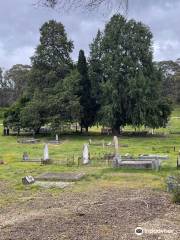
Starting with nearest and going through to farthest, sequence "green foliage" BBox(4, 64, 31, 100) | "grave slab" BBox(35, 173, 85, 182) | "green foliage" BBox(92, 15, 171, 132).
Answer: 1. "grave slab" BBox(35, 173, 85, 182)
2. "green foliage" BBox(92, 15, 171, 132)
3. "green foliage" BBox(4, 64, 31, 100)

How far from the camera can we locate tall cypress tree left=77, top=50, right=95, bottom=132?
53250 mm

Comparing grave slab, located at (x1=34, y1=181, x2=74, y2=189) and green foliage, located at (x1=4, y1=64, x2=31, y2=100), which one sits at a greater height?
green foliage, located at (x1=4, y1=64, x2=31, y2=100)

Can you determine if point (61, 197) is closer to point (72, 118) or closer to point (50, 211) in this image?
point (50, 211)

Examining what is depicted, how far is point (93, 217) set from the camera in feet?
40.7

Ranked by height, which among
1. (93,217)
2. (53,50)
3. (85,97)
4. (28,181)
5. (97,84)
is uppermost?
(53,50)

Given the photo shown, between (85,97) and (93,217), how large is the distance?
137 feet

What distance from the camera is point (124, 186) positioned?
1795 centimetres

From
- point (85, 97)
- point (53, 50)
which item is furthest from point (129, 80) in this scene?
point (53, 50)

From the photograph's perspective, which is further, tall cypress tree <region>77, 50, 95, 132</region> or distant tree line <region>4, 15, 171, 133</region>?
tall cypress tree <region>77, 50, 95, 132</region>

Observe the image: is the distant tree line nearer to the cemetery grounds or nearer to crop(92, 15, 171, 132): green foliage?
crop(92, 15, 171, 132): green foliage

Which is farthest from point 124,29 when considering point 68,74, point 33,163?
point 33,163

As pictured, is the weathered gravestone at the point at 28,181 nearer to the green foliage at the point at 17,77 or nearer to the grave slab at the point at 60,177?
the grave slab at the point at 60,177

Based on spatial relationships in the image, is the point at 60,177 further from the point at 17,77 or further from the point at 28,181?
the point at 17,77

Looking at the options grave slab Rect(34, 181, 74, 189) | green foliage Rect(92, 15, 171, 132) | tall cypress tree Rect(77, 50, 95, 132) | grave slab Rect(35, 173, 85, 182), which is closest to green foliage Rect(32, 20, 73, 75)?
tall cypress tree Rect(77, 50, 95, 132)
